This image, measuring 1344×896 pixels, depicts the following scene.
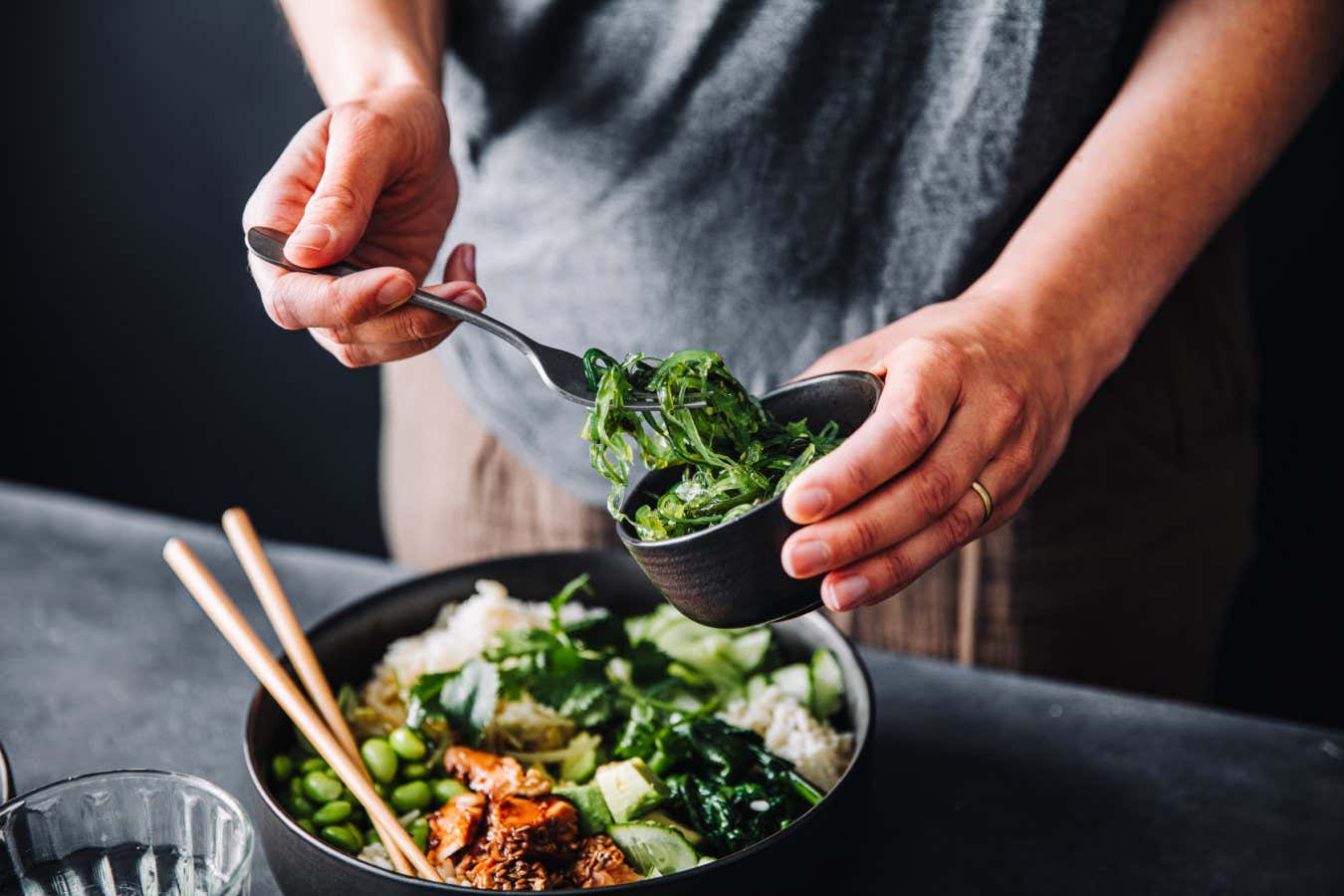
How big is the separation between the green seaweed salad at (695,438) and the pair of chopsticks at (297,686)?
39 centimetres

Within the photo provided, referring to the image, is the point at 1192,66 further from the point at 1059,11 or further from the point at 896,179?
the point at 896,179

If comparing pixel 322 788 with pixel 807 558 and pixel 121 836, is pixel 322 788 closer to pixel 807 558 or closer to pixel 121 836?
pixel 121 836

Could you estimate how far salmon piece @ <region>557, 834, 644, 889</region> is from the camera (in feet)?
3.67

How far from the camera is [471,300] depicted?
1211 millimetres

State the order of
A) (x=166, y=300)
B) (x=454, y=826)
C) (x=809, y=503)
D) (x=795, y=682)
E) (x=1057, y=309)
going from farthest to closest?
1. (x=166, y=300)
2. (x=795, y=682)
3. (x=1057, y=309)
4. (x=454, y=826)
5. (x=809, y=503)

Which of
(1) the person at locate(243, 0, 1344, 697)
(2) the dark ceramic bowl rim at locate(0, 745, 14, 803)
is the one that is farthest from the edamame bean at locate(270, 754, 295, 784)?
(1) the person at locate(243, 0, 1344, 697)

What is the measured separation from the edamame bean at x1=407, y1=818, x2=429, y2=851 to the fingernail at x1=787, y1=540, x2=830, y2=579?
0.52 metres

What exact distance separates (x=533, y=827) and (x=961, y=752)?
1.95 ft

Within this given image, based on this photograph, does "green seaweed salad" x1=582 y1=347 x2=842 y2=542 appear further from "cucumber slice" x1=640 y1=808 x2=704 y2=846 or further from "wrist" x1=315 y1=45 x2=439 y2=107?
"wrist" x1=315 y1=45 x2=439 y2=107

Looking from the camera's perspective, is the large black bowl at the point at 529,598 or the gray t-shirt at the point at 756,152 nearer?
the large black bowl at the point at 529,598

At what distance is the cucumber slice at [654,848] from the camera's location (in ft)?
3.77

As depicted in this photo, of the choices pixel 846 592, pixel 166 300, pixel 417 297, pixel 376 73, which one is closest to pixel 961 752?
pixel 846 592

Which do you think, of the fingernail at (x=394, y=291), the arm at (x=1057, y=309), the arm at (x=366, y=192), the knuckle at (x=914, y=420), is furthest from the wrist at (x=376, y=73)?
the knuckle at (x=914, y=420)

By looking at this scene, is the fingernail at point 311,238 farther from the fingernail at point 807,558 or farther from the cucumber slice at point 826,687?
the cucumber slice at point 826,687
